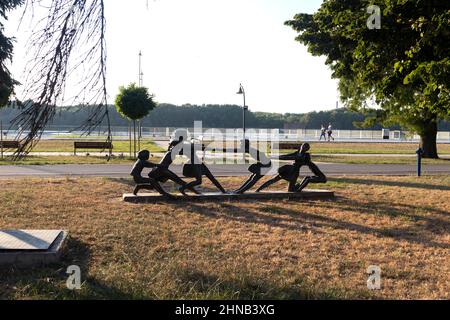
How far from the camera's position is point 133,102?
23.0 meters

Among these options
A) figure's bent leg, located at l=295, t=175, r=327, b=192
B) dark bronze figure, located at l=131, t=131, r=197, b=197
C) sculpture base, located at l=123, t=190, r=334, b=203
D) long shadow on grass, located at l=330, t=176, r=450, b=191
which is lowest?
long shadow on grass, located at l=330, t=176, r=450, b=191

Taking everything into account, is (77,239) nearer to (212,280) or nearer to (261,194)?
(212,280)

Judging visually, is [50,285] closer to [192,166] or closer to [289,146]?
[192,166]

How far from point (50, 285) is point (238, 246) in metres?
2.64

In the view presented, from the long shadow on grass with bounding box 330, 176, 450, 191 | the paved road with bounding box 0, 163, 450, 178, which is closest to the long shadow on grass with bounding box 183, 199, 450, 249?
the long shadow on grass with bounding box 330, 176, 450, 191

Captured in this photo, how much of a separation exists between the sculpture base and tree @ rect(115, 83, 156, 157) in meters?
13.0

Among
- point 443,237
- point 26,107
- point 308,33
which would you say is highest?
point 308,33

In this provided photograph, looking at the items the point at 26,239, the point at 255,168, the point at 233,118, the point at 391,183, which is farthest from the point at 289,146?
the point at 233,118

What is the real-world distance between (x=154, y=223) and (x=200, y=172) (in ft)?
8.64

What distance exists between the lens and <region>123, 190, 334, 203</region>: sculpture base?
10227 millimetres

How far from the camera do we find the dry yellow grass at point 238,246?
4926 mm

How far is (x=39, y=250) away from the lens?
228 inches

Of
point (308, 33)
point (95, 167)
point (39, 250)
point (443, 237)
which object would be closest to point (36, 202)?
point (39, 250)

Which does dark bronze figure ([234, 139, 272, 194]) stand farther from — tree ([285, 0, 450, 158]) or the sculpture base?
tree ([285, 0, 450, 158])
